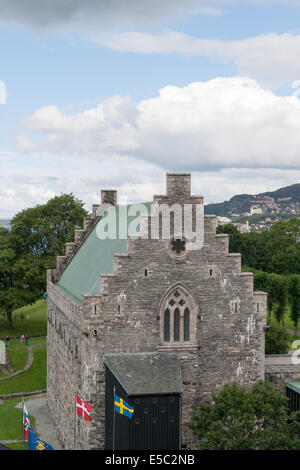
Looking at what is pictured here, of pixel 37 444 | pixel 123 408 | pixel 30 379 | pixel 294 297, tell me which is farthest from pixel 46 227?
pixel 123 408

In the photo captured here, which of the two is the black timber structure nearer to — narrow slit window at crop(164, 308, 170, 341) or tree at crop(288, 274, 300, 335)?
narrow slit window at crop(164, 308, 170, 341)

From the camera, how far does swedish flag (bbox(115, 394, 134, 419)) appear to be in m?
23.1

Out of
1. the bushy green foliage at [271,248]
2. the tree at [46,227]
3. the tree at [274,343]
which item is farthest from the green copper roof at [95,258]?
the bushy green foliage at [271,248]

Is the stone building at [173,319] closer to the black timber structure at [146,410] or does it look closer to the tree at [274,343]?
the black timber structure at [146,410]

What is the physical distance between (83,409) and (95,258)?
36.9 ft

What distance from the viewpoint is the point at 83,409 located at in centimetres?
2630

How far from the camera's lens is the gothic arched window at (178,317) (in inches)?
1072

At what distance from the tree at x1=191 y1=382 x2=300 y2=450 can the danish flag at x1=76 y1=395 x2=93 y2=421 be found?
488 centimetres

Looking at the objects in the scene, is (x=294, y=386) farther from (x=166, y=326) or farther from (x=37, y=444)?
(x=37, y=444)
